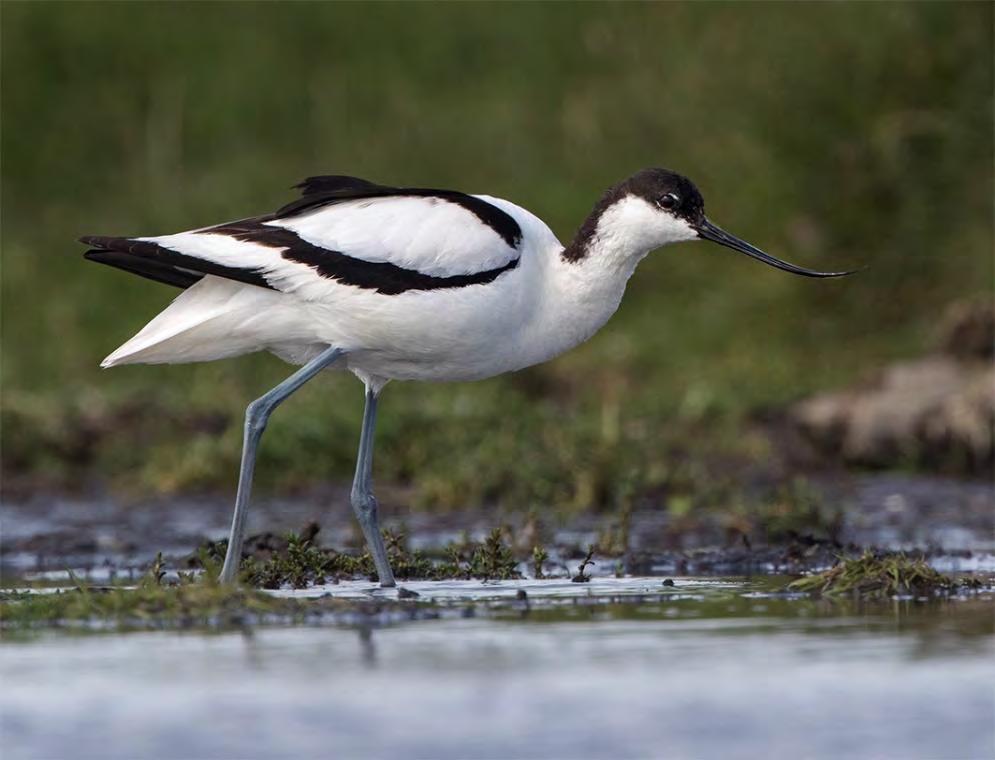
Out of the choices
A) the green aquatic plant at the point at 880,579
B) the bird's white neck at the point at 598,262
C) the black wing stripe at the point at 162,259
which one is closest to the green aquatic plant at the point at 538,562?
the bird's white neck at the point at 598,262

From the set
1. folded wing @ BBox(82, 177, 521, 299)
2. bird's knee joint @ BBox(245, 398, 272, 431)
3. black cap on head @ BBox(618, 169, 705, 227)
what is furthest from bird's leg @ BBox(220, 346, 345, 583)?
black cap on head @ BBox(618, 169, 705, 227)

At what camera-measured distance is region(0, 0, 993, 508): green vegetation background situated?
34.4 ft

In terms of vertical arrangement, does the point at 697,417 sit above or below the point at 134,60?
below

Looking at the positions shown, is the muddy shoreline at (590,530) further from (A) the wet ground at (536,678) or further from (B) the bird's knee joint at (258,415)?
(A) the wet ground at (536,678)

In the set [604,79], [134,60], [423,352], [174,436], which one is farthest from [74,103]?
[423,352]

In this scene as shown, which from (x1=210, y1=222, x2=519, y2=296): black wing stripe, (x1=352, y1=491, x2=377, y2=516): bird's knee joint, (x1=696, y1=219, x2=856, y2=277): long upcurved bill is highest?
(x1=696, y1=219, x2=856, y2=277): long upcurved bill

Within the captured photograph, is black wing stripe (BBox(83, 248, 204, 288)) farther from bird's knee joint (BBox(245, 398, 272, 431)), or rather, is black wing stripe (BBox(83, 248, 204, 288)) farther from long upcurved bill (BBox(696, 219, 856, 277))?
long upcurved bill (BBox(696, 219, 856, 277))

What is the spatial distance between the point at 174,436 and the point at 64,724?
651 cm

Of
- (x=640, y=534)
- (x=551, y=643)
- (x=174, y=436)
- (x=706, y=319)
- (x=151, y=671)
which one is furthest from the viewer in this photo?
(x=706, y=319)

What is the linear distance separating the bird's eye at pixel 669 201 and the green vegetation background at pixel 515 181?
187cm

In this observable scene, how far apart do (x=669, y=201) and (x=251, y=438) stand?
1623mm

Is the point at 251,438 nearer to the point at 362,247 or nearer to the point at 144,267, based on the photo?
the point at 144,267

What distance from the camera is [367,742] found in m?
4.35

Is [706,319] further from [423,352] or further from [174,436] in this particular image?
[423,352]
